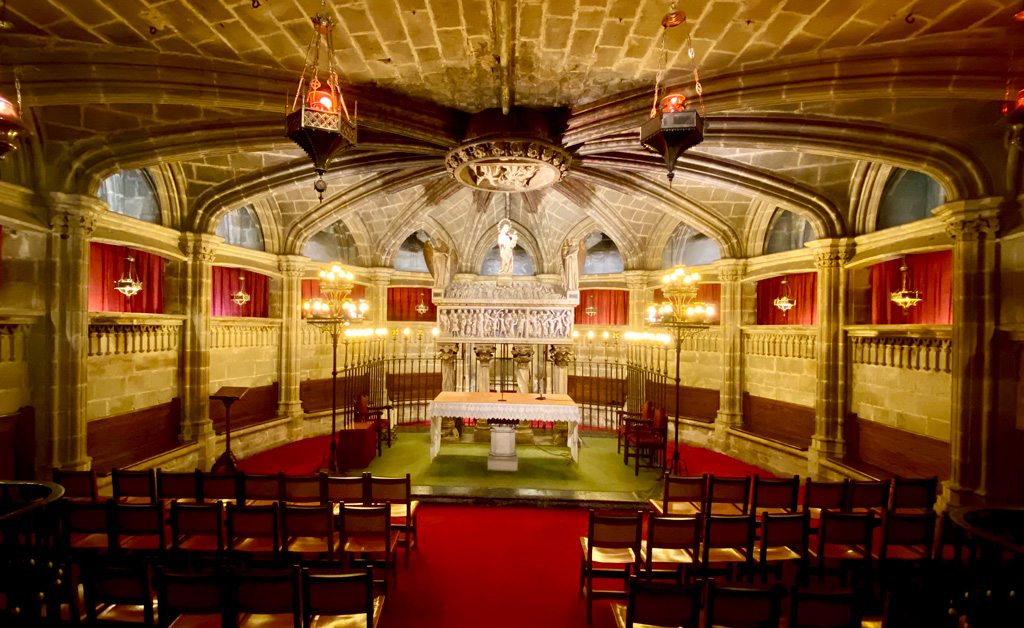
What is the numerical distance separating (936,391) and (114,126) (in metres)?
11.4

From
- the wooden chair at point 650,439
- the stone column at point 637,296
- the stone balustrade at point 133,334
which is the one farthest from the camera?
the stone column at point 637,296

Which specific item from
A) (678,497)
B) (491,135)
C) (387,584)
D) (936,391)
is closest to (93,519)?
(387,584)

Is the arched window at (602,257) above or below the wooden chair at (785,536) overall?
above

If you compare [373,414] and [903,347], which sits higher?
[903,347]

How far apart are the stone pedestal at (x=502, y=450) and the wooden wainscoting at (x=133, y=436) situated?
530 centimetres

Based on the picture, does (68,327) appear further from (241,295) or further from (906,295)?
(906,295)

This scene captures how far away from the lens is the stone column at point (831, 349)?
27.2 feet

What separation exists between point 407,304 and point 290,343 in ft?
13.9

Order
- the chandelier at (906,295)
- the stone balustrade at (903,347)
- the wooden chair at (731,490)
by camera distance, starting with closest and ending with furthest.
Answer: the wooden chair at (731,490) < the stone balustrade at (903,347) < the chandelier at (906,295)

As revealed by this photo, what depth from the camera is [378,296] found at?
13.3 metres

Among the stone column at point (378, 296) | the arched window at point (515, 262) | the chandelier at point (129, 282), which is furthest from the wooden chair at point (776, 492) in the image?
the arched window at point (515, 262)

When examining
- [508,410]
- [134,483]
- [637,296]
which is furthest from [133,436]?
[637,296]

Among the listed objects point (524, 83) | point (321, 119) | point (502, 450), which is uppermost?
point (524, 83)

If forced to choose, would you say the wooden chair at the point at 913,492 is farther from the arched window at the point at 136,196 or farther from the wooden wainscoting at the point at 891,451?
the arched window at the point at 136,196
